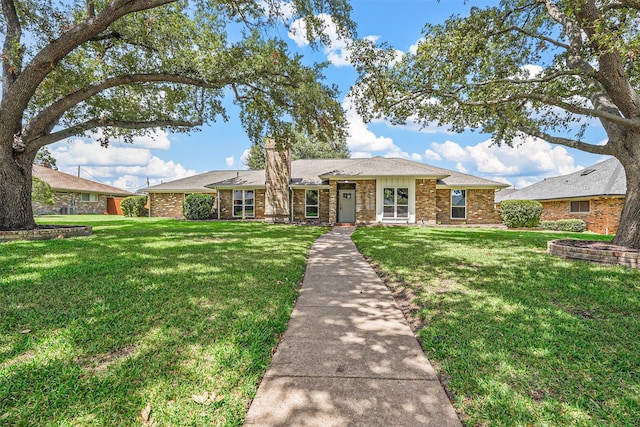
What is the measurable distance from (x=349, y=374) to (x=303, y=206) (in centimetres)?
1679

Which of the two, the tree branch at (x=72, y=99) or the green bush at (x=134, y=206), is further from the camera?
the green bush at (x=134, y=206)

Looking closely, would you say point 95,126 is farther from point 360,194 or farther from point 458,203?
point 458,203

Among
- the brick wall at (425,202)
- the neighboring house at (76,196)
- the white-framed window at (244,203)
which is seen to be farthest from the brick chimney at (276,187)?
the neighboring house at (76,196)

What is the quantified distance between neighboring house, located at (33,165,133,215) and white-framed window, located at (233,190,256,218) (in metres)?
17.5

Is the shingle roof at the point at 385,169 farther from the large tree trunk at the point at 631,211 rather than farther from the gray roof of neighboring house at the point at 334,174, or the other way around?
the large tree trunk at the point at 631,211

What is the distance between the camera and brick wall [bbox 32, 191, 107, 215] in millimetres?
24172

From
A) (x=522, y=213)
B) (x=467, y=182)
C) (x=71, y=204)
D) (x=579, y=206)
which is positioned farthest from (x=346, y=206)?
(x=71, y=204)

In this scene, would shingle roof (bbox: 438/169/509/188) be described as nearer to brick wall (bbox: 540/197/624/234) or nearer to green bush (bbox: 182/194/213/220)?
brick wall (bbox: 540/197/624/234)

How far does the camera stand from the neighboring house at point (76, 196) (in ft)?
84.2

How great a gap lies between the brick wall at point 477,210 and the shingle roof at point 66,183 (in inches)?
1252

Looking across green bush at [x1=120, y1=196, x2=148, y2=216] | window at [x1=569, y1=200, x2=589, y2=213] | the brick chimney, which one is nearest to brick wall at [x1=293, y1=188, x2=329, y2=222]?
the brick chimney

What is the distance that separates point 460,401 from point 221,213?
20167 mm

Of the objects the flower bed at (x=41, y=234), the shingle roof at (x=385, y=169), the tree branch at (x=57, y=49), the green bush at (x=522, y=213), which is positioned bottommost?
the flower bed at (x=41, y=234)

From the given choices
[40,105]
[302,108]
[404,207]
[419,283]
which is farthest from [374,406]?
[404,207]
